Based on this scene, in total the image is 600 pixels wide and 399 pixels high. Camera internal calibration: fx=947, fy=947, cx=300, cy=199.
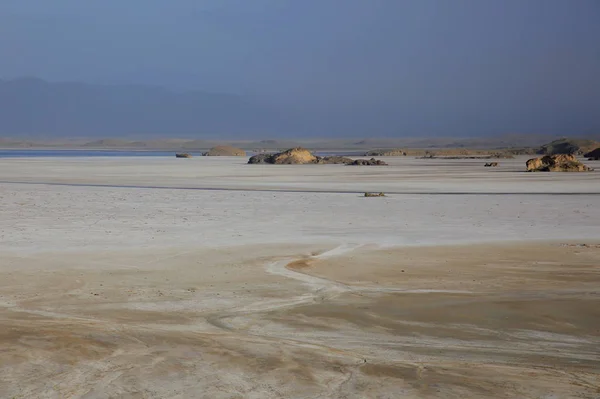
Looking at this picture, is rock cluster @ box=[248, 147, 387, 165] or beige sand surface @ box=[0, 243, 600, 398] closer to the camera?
beige sand surface @ box=[0, 243, 600, 398]

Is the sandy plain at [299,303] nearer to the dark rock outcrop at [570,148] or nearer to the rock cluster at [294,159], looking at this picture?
the rock cluster at [294,159]

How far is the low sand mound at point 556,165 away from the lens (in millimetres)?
38938

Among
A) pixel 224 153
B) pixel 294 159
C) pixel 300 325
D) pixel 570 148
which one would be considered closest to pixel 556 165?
pixel 294 159

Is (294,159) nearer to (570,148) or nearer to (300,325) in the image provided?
(570,148)

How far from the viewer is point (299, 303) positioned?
8.92 meters

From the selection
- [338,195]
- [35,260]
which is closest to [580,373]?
[35,260]

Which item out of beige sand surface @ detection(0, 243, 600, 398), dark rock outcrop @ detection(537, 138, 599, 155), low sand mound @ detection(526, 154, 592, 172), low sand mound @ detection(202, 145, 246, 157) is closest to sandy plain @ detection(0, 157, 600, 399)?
beige sand surface @ detection(0, 243, 600, 398)

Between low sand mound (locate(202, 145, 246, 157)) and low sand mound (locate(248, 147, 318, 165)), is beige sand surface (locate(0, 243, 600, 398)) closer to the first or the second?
low sand mound (locate(248, 147, 318, 165))

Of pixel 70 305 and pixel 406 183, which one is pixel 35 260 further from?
pixel 406 183

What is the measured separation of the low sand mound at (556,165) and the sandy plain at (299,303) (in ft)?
69.1

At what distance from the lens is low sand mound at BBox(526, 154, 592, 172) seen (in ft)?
128

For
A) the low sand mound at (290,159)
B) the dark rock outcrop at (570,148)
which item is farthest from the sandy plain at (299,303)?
the dark rock outcrop at (570,148)

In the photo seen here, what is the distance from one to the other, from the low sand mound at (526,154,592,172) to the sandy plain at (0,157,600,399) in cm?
2107

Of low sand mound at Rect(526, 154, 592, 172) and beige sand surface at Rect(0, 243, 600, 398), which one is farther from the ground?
low sand mound at Rect(526, 154, 592, 172)
